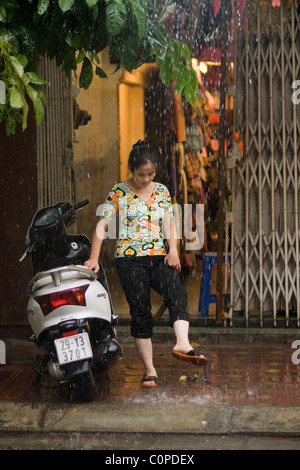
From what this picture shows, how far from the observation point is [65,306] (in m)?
5.84

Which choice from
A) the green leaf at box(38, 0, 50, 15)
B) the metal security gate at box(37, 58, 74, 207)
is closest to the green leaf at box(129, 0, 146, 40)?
the green leaf at box(38, 0, 50, 15)

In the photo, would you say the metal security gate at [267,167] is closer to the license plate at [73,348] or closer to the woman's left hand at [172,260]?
the woman's left hand at [172,260]

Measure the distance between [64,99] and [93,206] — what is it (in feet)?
8.59

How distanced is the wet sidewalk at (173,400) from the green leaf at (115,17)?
246 cm

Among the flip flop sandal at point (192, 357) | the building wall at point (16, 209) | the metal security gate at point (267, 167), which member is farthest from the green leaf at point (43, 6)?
the metal security gate at point (267, 167)

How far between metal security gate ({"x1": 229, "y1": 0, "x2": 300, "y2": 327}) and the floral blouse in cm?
223

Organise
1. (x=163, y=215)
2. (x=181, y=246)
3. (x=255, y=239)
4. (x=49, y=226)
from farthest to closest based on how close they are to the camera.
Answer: (x=181, y=246), (x=255, y=239), (x=163, y=215), (x=49, y=226)

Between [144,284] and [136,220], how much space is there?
47 cm

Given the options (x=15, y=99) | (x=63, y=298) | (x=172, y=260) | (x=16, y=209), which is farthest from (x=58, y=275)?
(x=16, y=209)

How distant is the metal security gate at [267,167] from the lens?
8.51 m

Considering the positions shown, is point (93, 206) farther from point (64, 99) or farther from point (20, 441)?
point (20, 441)

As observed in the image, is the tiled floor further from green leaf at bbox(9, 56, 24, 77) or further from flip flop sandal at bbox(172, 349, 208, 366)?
green leaf at bbox(9, 56, 24, 77)
